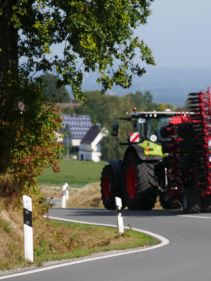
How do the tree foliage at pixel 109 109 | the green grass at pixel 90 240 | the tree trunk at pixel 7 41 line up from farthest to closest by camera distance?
the tree foliage at pixel 109 109, the tree trunk at pixel 7 41, the green grass at pixel 90 240

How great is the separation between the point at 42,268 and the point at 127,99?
161945mm

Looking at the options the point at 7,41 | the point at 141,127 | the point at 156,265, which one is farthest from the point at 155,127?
the point at 156,265

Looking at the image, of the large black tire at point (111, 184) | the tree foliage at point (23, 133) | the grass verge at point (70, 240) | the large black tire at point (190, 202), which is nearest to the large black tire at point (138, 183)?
the large black tire at point (111, 184)

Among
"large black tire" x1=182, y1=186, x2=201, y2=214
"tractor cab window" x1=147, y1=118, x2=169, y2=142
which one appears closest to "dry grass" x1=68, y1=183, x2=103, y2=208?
"tractor cab window" x1=147, y1=118, x2=169, y2=142

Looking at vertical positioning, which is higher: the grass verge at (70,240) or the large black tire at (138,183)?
the large black tire at (138,183)

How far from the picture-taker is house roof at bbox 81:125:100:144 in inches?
7451

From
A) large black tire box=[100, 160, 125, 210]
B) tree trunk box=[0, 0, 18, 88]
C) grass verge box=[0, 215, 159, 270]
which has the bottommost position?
grass verge box=[0, 215, 159, 270]

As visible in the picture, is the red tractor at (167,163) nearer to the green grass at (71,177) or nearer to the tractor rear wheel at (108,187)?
the tractor rear wheel at (108,187)

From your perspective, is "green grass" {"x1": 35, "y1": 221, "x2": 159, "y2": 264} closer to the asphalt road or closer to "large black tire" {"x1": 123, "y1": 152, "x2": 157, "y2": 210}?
the asphalt road

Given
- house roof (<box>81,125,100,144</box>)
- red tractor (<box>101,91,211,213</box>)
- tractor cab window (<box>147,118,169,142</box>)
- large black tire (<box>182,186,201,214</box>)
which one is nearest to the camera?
red tractor (<box>101,91,211,213</box>)

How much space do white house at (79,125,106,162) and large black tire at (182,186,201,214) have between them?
160 meters

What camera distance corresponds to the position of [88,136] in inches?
7648

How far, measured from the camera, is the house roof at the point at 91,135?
189250 millimetres

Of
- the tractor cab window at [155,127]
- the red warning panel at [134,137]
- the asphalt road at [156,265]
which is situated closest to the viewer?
the asphalt road at [156,265]
